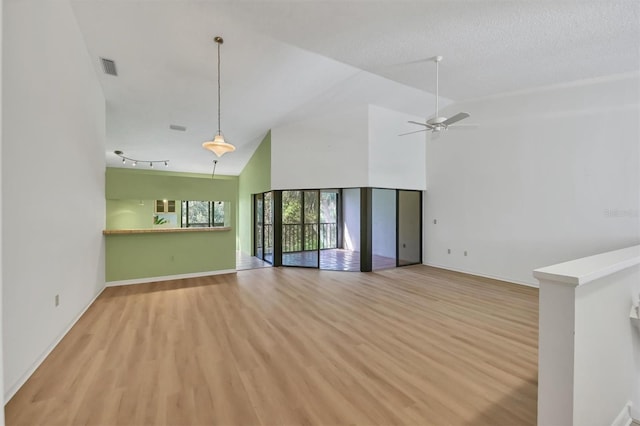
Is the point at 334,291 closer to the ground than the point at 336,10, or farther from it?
closer to the ground

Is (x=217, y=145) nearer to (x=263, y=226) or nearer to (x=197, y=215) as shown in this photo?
(x=263, y=226)

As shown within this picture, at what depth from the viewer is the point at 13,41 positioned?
6.50 feet

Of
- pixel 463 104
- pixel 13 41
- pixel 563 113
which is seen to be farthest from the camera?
pixel 463 104

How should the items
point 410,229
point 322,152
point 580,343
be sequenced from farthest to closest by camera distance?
point 410,229
point 322,152
point 580,343

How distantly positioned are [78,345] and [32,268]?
3.31ft

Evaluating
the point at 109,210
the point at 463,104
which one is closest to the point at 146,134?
the point at 109,210

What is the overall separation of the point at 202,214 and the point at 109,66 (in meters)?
6.62

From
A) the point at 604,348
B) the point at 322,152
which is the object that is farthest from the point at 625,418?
the point at 322,152

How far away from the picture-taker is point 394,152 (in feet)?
21.0

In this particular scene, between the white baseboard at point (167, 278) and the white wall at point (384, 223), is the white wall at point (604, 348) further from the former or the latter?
the white baseboard at point (167, 278)

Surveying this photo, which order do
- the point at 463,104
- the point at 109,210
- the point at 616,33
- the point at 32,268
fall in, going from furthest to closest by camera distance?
1. the point at 109,210
2. the point at 463,104
3. the point at 616,33
4. the point at 32,268

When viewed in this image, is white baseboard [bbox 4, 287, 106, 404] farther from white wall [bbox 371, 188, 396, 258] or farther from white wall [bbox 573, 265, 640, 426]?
white wall [bbox 371, 188, 396, 258]

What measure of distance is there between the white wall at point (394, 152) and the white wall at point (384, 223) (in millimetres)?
779

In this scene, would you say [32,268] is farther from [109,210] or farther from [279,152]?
[109,210]
